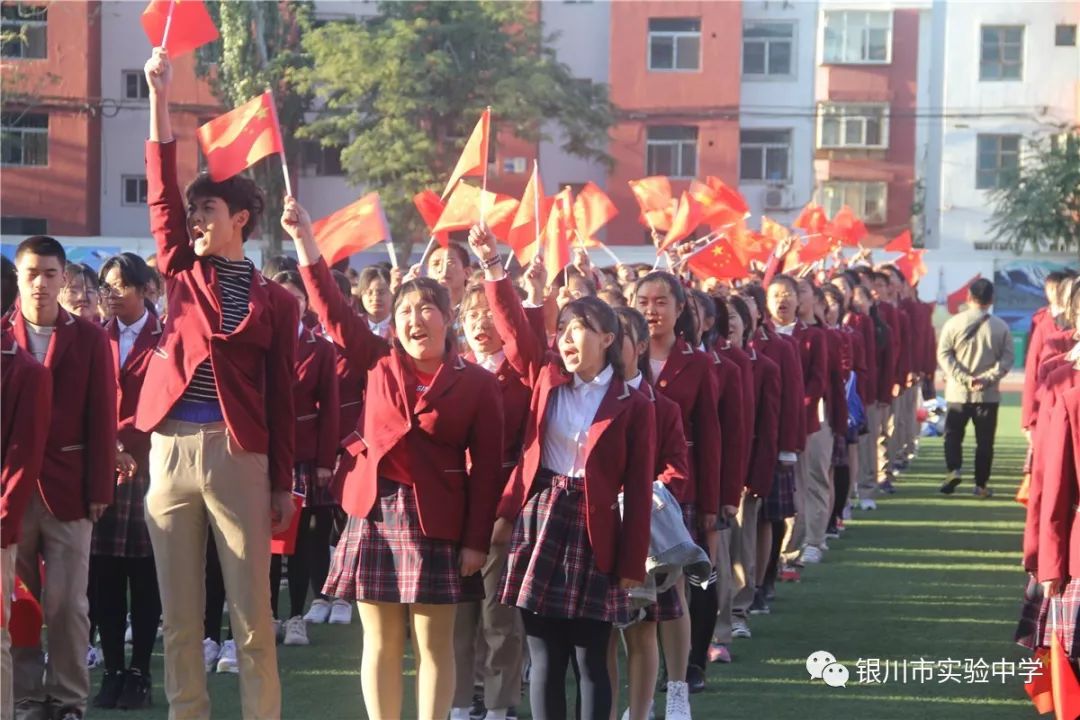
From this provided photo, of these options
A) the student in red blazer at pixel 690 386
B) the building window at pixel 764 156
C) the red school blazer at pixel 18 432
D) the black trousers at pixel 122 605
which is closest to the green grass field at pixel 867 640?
the black trousers at pixel 122 605

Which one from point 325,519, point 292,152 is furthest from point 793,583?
point 292,152

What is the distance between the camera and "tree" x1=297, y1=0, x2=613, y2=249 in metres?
34.1

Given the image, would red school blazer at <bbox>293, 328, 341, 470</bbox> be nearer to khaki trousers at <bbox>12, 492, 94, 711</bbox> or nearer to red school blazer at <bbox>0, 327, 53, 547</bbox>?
khaki trousers at <bbox>12, 492, 94, 711</bbox>

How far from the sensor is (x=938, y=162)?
4325 centimetres

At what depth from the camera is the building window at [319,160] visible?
1596 inches

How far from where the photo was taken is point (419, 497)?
5742 mm

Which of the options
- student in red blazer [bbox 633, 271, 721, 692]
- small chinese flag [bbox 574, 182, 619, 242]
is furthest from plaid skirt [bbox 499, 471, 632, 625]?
small chinese flag [bbox 574, 182, 619, 242]

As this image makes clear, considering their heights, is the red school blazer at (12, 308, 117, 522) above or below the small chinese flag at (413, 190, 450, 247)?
below

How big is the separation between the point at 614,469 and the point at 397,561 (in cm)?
81

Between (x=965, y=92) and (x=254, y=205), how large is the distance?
39.2 meters

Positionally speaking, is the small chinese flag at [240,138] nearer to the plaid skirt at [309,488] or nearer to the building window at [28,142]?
the plaid skirt at [309,488]

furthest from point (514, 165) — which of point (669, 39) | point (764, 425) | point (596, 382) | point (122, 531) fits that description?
point (596, 382)

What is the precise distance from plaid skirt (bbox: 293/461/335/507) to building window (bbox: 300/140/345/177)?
32329 mm

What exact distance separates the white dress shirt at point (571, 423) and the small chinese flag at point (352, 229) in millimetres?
1873
